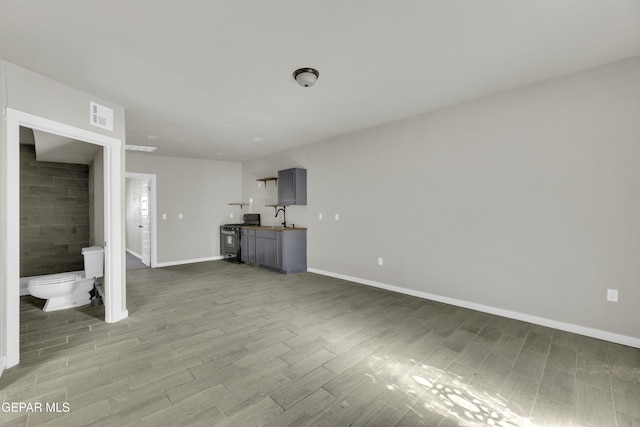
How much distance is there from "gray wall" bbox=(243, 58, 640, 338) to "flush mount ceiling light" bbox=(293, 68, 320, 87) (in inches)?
76.9

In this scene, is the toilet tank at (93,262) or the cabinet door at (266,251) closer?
the toilet tank at (93,262)

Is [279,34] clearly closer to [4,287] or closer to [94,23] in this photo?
[94,23]

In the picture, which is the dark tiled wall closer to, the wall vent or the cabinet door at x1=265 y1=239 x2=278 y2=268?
the wall vent

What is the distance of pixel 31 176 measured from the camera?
15.2ft

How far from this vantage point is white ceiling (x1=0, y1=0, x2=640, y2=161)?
71.8 inches

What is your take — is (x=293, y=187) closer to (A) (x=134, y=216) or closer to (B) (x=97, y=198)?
(B) (x=97, y=198)

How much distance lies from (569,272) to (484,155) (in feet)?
4.98

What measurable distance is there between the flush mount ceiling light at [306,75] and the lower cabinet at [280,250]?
3.18 meters

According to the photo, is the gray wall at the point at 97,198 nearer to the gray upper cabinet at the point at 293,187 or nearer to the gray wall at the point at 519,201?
the gray upper cabinet at the point at 293,187

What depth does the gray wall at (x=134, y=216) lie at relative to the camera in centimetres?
724

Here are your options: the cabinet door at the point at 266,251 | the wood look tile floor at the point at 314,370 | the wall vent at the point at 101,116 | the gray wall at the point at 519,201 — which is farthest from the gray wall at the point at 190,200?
the gray wall at the point at 519,201

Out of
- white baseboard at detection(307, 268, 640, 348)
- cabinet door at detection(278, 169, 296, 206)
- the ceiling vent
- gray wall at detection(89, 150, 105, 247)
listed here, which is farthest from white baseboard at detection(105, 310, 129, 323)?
the ceiling vent

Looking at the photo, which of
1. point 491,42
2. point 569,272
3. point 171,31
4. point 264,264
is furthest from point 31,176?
point 569,272

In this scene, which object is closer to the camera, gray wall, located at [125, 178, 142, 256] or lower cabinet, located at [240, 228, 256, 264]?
lower cabinet, located at [240, 228, 256, 264]
